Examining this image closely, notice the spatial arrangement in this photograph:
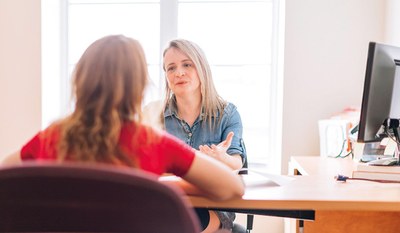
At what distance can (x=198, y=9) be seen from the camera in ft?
10.6

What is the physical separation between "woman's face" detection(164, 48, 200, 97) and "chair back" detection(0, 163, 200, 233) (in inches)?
52.5

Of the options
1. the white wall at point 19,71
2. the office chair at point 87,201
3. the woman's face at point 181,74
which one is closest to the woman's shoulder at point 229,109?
the woman's face at point 181,74

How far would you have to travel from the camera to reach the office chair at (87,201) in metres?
0.63

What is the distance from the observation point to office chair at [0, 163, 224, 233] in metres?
0.63

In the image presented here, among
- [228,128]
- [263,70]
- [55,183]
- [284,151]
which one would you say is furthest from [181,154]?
[263,70]

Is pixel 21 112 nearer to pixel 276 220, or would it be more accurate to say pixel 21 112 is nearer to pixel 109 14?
pixel 109 14

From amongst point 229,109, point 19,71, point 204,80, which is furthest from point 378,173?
point 19,71

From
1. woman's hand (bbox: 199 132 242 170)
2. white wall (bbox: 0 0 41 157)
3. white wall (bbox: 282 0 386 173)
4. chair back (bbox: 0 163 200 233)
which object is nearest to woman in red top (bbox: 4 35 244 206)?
chair back (bbox: 0 163 200 233)

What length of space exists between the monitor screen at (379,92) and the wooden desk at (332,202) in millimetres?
206

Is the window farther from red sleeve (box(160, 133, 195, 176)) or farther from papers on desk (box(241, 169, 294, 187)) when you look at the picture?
red sleeve (box(160, 133, 195, 176))

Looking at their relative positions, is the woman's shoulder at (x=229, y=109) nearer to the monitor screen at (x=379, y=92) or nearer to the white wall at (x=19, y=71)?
the monitor screen at (x=379, y=92)

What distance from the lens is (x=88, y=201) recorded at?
659 mm

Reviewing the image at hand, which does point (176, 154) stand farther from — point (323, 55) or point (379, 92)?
point (323, 55)

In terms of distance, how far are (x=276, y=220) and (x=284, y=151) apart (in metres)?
0.47
